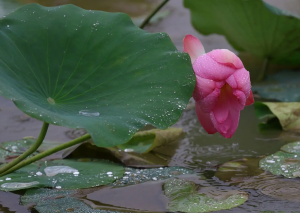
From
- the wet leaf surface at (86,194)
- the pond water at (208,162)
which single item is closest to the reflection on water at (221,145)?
the pond water at (208,162)

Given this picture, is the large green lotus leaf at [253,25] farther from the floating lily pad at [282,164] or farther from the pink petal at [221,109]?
the pink petal at [221,109]

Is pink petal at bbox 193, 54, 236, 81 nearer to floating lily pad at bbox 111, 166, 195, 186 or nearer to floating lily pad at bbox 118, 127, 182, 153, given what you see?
floating lily pad at bbox 111, 166, 195, 186

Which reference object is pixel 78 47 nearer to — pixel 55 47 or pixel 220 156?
pixel 55 47

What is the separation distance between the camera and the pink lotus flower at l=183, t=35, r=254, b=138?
971mm

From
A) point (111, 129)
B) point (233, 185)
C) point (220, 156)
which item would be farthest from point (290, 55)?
point (111, 129)

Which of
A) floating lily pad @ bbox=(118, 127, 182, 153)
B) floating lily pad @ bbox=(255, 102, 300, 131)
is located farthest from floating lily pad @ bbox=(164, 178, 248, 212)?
floating lily pad @ bbox=(255, 102, 300, 131)

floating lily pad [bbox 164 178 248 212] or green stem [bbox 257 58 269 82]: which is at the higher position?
green stem [bbox 257 58 269 82]

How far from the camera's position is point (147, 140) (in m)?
1.47

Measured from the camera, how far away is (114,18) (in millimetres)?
1153

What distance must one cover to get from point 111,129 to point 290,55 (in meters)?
1.37

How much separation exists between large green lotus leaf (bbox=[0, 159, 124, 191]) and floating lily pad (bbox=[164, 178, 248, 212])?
16 cm

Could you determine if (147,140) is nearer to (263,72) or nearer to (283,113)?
(283,113)

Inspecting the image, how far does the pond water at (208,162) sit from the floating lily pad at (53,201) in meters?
0.03

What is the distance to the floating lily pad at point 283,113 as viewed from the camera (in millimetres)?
1589
